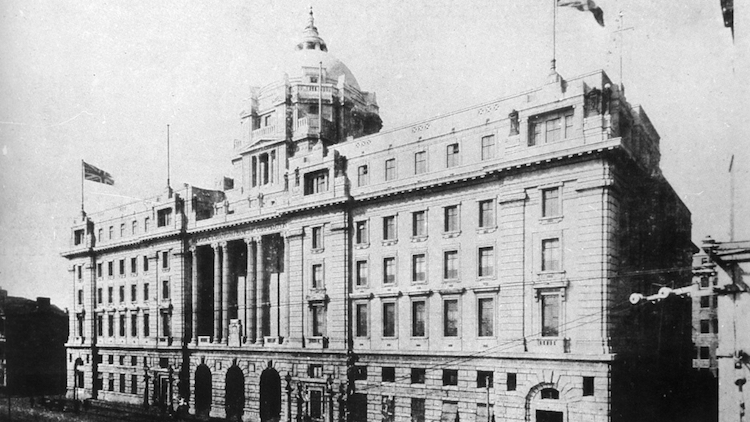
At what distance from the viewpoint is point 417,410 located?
124 feet

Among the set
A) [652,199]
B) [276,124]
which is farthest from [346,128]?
[652,199]

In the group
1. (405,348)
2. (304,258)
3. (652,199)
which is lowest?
(405,348)

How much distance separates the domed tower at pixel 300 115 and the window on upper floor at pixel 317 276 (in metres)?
8.98

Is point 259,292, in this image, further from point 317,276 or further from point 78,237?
point 78,237

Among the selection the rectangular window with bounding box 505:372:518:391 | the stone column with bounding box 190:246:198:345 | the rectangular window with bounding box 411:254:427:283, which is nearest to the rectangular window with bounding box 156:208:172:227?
the stone column with bounding box 190:246:198:345

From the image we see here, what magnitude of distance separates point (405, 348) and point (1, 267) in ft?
71.9

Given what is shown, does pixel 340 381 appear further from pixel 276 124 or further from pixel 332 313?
pixel 276 124

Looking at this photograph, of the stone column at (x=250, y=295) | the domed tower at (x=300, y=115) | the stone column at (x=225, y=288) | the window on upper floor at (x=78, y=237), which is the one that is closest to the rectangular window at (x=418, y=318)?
the stone column at (x=250, y=295)

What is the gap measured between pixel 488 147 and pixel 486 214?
A: 3.83m

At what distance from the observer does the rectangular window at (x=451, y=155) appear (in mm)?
38156

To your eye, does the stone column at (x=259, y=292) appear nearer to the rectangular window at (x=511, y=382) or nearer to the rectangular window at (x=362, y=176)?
the rectangular window at (x=362, y=176)

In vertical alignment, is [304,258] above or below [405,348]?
above

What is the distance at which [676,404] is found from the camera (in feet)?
129

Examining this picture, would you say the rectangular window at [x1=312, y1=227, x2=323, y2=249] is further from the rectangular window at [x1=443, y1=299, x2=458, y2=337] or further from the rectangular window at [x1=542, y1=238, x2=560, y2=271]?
the rectangular window at [x1=542, y1=238, x2=560, y2=271]
